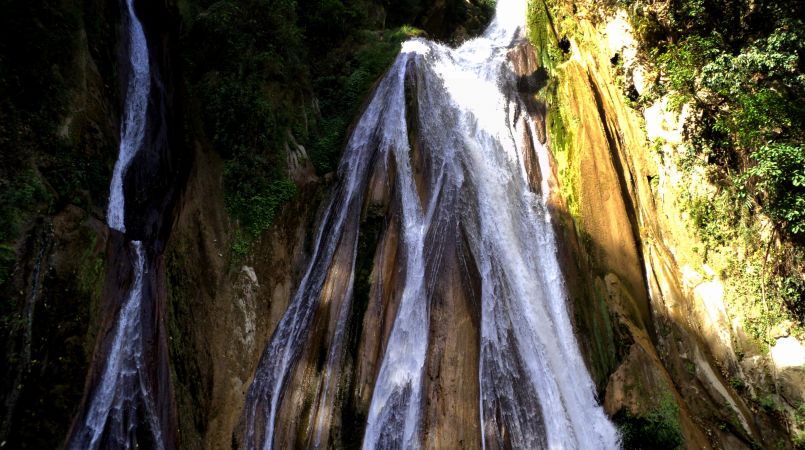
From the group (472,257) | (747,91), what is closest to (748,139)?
(747,91)

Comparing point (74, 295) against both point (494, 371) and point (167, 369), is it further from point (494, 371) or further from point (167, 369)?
point (494, 371)

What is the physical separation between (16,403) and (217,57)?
28.2 feet

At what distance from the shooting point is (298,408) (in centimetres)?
848

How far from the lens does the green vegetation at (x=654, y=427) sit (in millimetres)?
8570

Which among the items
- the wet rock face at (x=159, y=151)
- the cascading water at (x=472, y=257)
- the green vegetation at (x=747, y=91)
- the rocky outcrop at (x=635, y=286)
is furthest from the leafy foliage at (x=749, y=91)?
the wet rock face at (x=159, y=151)

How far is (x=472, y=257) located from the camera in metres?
9.88

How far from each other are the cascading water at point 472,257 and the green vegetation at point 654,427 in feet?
0.98

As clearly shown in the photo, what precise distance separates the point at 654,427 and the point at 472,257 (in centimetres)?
499

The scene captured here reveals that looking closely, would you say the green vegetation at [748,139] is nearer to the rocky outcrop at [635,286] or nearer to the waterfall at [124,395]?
the rocky outcrop at [635,286]

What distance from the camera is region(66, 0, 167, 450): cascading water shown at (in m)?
6.79

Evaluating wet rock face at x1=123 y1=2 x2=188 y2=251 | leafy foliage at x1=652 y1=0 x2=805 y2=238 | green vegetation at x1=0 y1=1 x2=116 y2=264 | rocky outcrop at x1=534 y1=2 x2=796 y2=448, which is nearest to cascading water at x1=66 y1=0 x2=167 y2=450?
wet rock face at x1=123 y1=2 x2=188 y2=251

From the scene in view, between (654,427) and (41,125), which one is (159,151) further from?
(654,427)

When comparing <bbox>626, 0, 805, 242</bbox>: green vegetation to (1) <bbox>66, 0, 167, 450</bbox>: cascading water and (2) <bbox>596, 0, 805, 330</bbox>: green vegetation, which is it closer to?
(2) <bbox>596, 0, 805, 330</bbox>: green vegetation

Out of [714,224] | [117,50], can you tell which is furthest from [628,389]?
[117,50]
